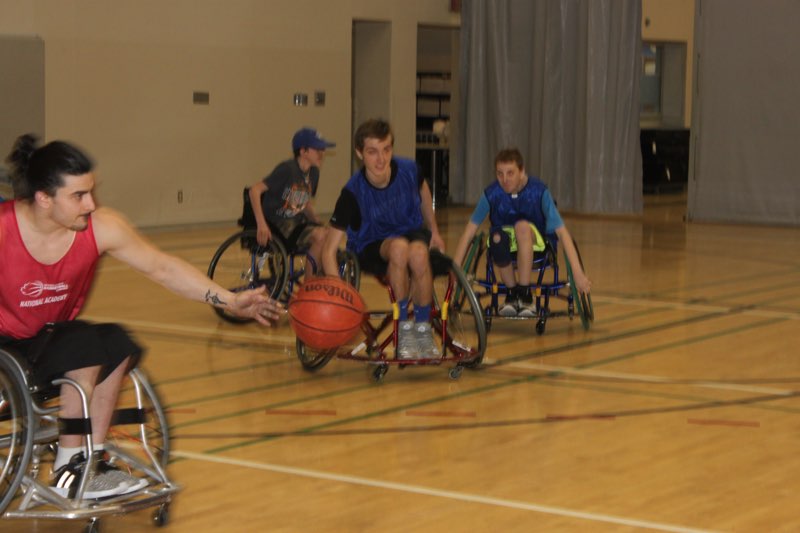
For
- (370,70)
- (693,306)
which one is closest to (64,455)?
(693,306)

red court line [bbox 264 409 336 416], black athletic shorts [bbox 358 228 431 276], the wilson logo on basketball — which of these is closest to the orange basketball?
the wilson logo on basketball

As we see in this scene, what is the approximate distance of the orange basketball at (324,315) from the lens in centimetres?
473

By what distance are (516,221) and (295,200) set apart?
3.84ft

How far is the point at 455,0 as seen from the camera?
1434 cm

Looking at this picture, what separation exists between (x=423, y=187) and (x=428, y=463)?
1828mm

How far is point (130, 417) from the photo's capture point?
10.7 ft

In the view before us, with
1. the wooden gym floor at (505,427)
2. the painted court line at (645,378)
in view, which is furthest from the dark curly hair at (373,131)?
the painted court line at (645,378)

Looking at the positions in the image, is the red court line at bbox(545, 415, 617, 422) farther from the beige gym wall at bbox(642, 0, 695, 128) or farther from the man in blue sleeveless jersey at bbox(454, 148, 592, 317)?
the beige gym wall at bbox(642, 0, 695, 128)

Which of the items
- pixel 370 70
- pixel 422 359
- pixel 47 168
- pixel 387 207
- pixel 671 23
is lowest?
pixel 422 359

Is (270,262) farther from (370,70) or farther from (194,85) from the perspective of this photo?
(370,70)

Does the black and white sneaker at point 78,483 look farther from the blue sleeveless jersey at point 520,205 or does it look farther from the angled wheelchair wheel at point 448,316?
the blue sleeveless jersey at point 520,205

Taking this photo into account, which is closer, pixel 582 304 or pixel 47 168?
pixel 47 168

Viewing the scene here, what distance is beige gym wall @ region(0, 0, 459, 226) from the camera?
10.7 metres

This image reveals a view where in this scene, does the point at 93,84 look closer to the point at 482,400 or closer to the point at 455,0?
the point at 455,0
